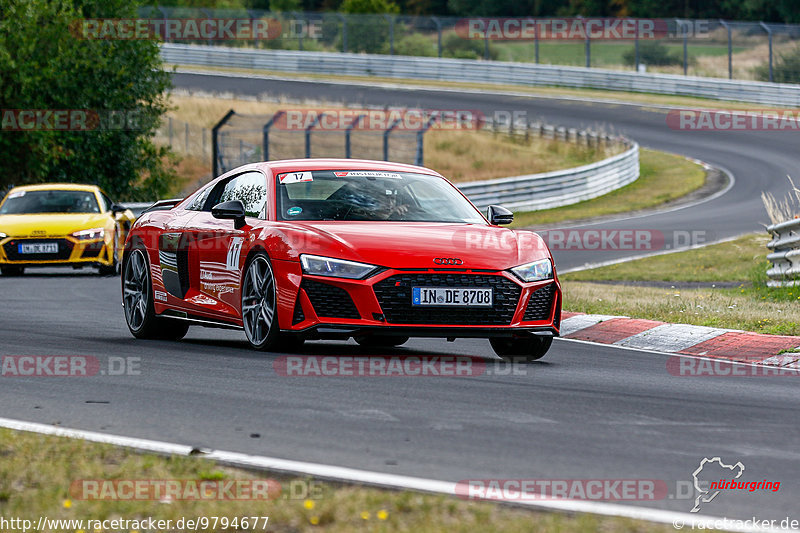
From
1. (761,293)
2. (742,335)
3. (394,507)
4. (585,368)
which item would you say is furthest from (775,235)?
(394,507)

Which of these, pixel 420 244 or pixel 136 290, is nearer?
pixel 420 244

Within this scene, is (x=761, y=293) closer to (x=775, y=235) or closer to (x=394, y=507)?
(x=775, y=235)

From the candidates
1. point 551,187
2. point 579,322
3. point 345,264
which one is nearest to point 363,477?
point 345,264

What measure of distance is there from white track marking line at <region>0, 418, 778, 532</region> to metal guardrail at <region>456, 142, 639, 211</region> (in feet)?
73.8

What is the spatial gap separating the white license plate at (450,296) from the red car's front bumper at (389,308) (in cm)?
3

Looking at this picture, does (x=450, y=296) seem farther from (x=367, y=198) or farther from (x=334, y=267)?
(x=367, y=198)

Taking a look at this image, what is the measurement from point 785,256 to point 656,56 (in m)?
46.7

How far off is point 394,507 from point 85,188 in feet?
57.8

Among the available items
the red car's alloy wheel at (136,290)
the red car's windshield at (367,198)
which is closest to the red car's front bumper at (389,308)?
the red car's windshield at (367,198)

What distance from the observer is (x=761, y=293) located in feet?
51.2

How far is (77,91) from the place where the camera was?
3091 centimetres

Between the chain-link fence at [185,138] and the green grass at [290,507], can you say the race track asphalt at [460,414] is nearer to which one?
the green grass at [290,507]

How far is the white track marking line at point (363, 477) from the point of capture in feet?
15.8

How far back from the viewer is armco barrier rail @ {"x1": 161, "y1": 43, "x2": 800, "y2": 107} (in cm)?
4803
